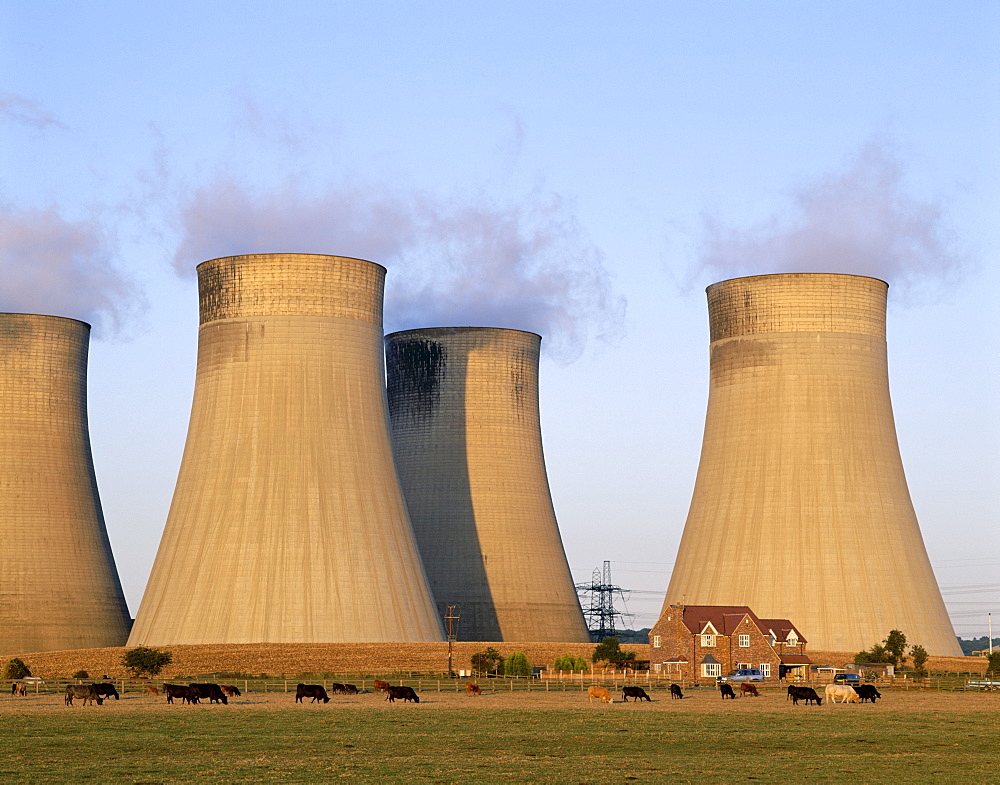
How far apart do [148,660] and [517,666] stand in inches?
447

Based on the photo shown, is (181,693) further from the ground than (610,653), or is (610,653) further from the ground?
(610,653)

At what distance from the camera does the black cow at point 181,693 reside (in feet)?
99.2

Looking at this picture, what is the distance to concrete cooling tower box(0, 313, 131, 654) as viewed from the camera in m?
49.4

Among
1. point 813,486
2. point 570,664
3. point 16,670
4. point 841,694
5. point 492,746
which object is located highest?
point 813,486

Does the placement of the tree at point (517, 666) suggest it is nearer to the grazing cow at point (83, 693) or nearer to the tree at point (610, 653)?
the tree at point (610, 653)

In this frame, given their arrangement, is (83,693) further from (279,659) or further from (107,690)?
(279,659)

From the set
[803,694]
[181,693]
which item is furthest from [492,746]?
[803,694]

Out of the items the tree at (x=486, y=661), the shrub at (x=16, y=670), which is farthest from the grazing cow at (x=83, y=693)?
the tree at (x=486, y=661)

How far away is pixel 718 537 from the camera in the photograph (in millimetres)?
46188

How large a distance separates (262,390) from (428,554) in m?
14.4

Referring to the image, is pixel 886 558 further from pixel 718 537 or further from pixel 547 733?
pixel 547 733

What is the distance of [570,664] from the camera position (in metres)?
48.2

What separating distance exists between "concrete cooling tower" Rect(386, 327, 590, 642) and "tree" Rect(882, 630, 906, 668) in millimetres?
14002

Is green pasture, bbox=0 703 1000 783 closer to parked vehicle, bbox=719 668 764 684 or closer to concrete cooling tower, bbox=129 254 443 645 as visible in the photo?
concrete cooling tower, bbox=129 254 443 645
